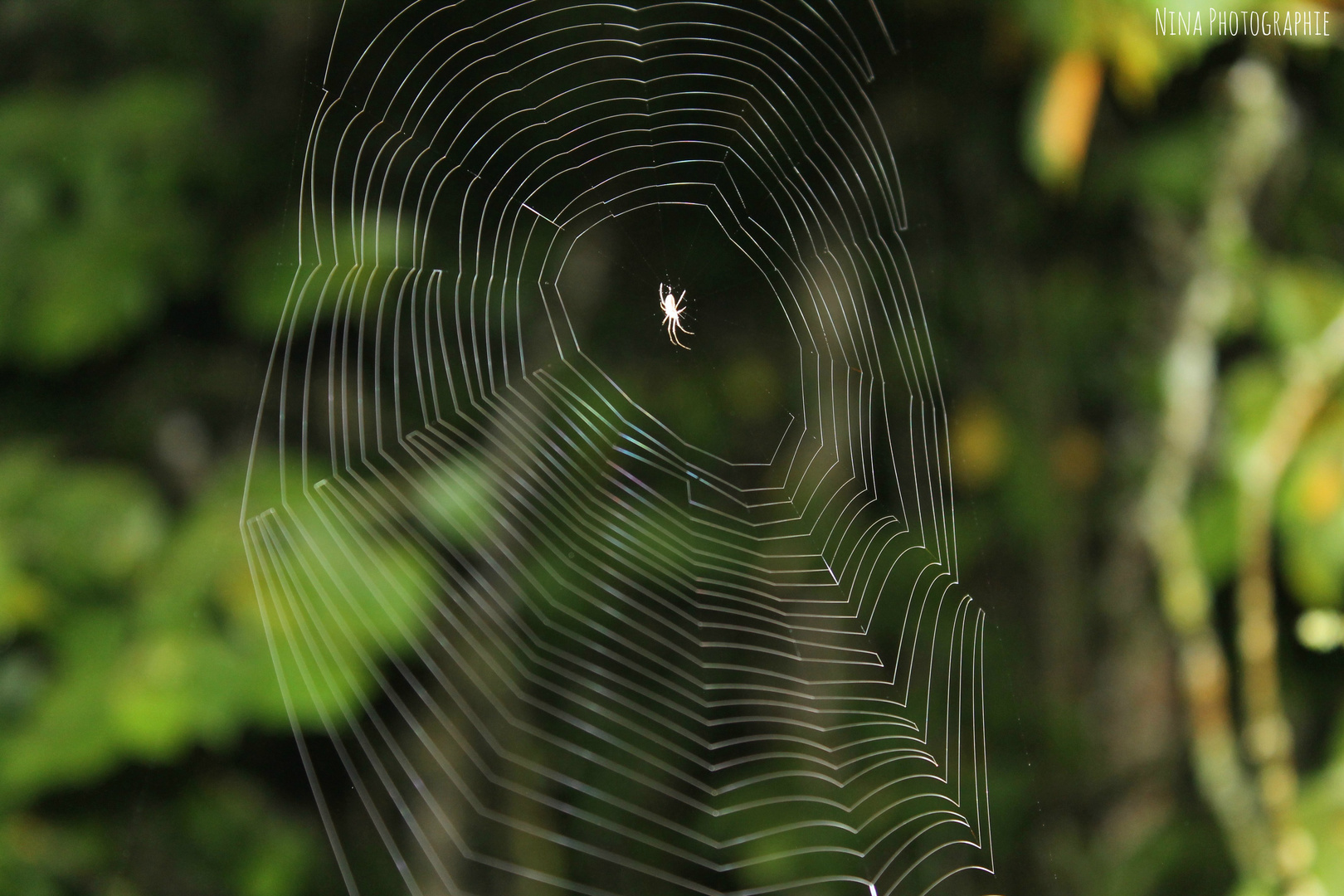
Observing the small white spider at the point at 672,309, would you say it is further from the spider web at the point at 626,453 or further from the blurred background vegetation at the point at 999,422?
the blurred background vegetation at the point at 999,422

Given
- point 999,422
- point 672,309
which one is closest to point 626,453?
point 672,309

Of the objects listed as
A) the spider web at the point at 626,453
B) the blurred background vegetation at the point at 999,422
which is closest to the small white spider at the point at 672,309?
the spider web at the point at 626,453

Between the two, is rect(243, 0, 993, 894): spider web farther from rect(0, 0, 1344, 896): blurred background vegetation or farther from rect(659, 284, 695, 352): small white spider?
rect(0, 0, 1344, 896): blurred background vegetation

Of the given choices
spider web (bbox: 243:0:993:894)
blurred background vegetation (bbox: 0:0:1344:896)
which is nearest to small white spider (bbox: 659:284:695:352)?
spider web (bbox: 243:0:993:894)

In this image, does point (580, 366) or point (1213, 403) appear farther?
point (580, 366)

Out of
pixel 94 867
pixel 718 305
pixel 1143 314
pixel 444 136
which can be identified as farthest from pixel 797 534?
pixel 94 867

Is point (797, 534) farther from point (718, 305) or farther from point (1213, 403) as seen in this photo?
point (1213, 403)
